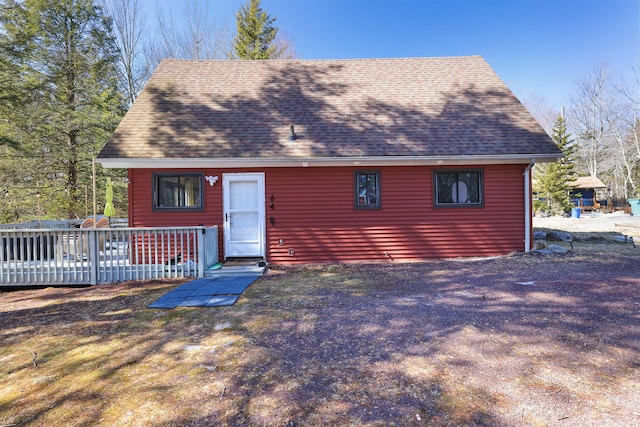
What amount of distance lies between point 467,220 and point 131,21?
62.8 feet

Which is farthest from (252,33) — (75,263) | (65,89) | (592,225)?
(592,225)

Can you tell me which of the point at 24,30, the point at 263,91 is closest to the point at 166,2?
the point at 24,30

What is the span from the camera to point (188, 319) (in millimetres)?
4328

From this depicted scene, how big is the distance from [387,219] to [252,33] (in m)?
19.6

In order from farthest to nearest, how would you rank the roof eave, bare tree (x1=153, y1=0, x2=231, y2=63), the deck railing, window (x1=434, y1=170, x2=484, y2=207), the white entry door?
1. bare tree (x1=153, y1=0, x2=231, y2=63)
2. window (x1=434, y1=170, x2=484, y2=207)
3. the white entry door
4. the roof eave
5. the deck railing

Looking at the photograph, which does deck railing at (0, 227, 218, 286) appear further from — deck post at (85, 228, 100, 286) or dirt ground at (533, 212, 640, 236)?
dirt ground at (533, 212, 640, 236)

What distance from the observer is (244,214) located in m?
8.06

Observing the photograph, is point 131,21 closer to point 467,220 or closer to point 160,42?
point 160,42

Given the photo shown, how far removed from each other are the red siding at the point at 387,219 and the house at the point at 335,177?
24 mm

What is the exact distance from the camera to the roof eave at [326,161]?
7484 millimetres

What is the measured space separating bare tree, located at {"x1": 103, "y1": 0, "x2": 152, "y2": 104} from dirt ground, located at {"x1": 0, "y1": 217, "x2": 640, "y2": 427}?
593 inches

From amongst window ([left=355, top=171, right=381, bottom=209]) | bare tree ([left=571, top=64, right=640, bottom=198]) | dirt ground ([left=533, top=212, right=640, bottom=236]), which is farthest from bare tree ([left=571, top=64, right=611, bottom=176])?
window ([left=355, top=171, right=381, bottom=209])

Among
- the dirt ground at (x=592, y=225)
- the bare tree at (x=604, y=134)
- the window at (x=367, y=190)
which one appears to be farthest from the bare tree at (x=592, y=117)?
the window at (x=367, y=190)

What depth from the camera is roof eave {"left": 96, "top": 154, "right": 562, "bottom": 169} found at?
7484 millimetres
